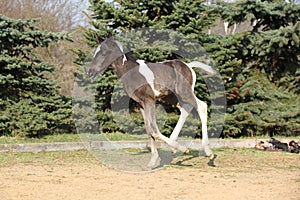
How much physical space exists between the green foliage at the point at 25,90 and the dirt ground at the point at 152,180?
8.06ft

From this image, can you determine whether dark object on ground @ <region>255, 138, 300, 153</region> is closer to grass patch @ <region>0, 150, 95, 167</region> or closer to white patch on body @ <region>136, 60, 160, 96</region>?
grass patch @ <region>0, 150, 95, 167</region>

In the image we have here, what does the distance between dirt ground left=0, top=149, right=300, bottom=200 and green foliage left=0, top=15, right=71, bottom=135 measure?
8.06 ft

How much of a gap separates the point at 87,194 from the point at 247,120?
918 centimetres

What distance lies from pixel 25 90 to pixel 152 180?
709 cm

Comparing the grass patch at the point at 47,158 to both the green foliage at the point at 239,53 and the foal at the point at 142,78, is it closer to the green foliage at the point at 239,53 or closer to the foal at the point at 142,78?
the foal at the point at 142,78

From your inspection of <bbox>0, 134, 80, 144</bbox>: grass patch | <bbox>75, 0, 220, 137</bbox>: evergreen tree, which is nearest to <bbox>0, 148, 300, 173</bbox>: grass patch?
<bbox>0, 134, 80, 144</bbox>: grass patch

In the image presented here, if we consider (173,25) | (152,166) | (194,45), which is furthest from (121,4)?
(152,166)

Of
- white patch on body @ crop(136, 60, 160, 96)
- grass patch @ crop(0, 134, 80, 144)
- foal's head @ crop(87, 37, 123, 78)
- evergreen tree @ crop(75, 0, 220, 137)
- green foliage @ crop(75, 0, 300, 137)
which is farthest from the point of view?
green foliage @ crop(75, 0, 300, 137)

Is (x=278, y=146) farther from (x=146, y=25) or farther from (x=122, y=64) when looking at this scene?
(x=122, y=64)

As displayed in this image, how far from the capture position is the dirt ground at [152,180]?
17.9 feet

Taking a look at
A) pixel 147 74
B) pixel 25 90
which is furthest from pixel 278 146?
pixel 25 90

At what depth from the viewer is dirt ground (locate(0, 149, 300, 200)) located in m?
5.47

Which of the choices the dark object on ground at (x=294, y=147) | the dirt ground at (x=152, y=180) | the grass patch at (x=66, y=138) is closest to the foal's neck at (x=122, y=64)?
the dirt ground at (x=152, y=180)

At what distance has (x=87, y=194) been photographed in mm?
5449
